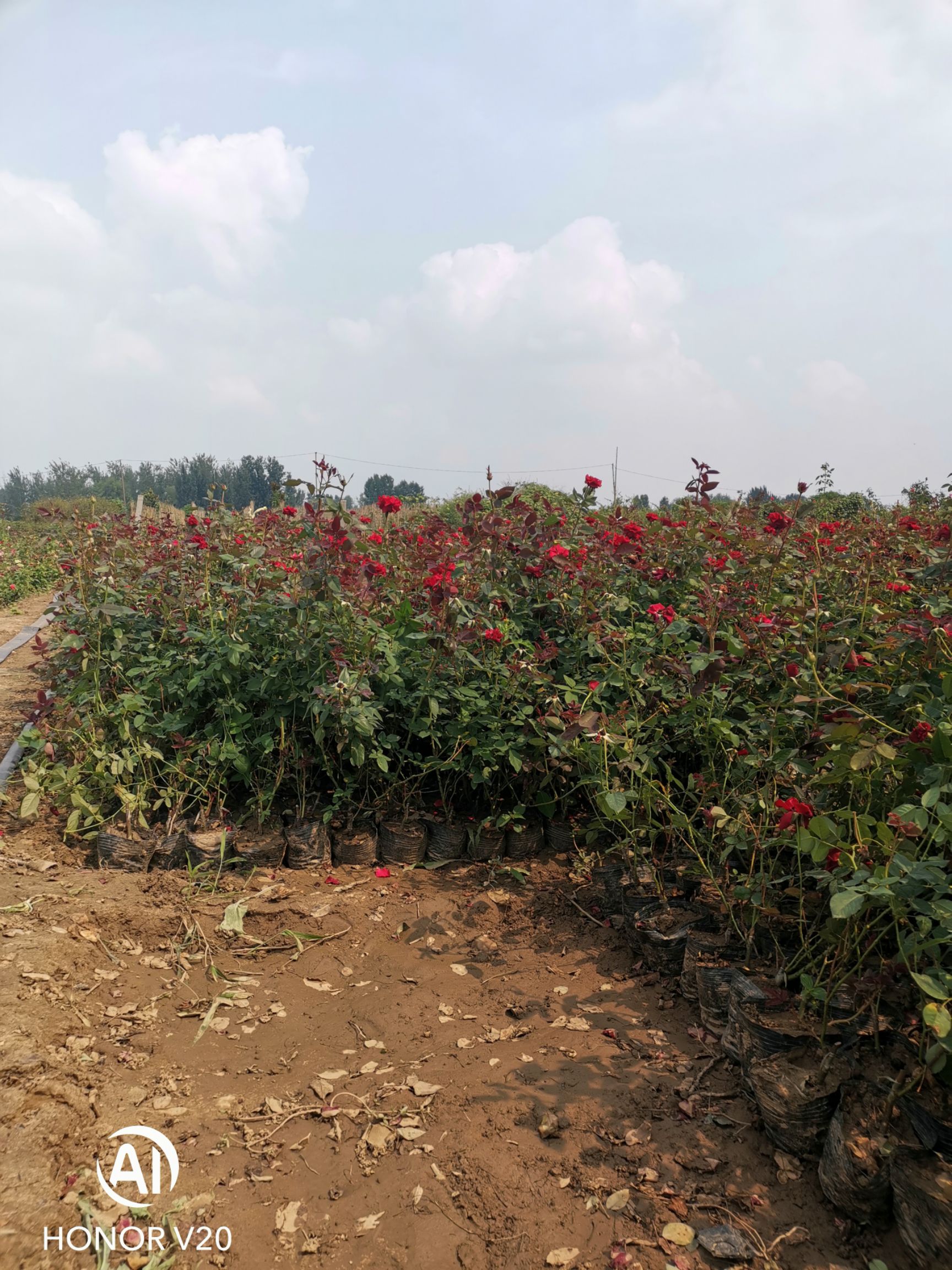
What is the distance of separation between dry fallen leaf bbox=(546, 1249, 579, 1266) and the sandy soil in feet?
0.07

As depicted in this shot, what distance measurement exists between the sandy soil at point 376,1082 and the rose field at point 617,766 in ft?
0.11

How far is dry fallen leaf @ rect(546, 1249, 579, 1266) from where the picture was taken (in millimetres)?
1770

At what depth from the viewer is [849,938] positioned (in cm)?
212

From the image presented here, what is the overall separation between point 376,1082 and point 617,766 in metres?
1.46

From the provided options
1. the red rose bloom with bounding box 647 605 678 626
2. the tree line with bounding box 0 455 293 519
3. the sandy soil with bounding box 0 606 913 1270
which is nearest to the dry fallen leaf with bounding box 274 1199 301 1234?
the sandy soil with bounding box 0 606 913 1270

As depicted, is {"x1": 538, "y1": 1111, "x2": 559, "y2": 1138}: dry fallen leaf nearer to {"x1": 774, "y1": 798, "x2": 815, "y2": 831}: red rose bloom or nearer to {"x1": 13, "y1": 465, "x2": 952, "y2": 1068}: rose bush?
{"x1": 13, "y1": 465, "x2": 952, "y2": 1068}: rose bush

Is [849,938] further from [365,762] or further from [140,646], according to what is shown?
[140,646]

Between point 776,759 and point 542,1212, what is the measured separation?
1403 mm

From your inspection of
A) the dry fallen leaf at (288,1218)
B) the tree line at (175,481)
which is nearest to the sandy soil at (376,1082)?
the dry fallen leaf at (288,1218)

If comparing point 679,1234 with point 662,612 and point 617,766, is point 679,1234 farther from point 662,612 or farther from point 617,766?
point 662,612

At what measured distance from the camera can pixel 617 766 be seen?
3.20m

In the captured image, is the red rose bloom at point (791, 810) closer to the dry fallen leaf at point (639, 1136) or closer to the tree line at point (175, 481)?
the dry fallen leaf at point (639, 1136)

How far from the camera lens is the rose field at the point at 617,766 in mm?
1895

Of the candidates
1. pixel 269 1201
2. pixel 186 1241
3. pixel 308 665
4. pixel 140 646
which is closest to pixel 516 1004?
pixel 269 1201
